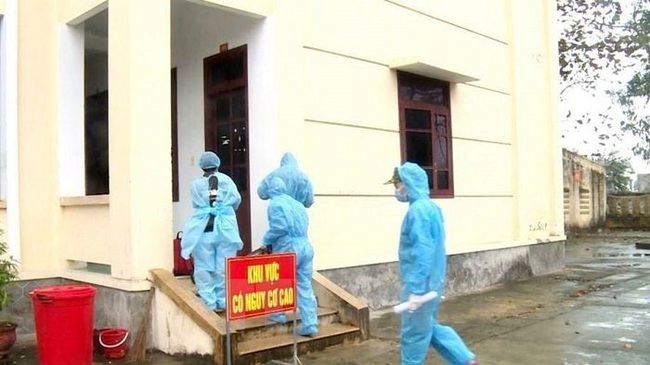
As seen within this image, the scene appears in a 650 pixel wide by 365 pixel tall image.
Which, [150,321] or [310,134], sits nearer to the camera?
[150,321]

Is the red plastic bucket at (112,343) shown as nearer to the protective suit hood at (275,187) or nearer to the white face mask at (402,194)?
the protective suit hood at (275,187)

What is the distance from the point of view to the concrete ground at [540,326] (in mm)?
5824

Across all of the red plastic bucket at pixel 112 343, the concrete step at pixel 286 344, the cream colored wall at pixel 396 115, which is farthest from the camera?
the cream colored wall at pixel 396 115

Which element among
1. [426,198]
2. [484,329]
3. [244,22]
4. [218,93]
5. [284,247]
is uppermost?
[244,22]

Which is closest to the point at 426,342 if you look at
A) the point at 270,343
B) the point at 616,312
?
the point at 270,343

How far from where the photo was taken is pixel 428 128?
9.60 metres

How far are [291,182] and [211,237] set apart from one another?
37.5 inches

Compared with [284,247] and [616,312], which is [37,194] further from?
[616,312]

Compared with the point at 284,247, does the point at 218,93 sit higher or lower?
higher

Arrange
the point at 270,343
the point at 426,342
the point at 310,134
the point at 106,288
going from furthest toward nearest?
the point at 310,134, the point at 106,288, the point at 270,343, the point at 426,342

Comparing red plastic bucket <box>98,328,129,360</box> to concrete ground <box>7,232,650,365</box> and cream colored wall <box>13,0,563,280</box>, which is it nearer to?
concrete ground <box>7,232,650,365</box>

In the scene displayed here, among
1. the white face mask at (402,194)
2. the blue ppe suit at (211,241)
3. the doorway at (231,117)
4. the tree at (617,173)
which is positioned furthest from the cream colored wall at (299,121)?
the tree at (617,173)

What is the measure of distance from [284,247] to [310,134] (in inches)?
78.5

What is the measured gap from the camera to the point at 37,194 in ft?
23.9
